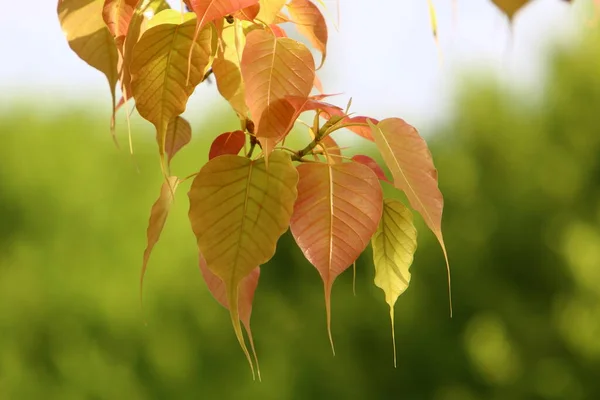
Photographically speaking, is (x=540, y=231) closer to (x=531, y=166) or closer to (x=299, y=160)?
(x=531, y=166)

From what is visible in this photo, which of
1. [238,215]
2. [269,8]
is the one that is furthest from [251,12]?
[238,215]

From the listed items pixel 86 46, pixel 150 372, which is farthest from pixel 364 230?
pixel 150 372

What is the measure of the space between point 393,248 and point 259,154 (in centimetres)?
14

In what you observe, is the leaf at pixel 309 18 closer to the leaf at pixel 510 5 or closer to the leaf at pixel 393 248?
the leaf at pixel 393 248

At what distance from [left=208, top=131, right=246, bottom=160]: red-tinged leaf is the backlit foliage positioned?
0.06 feet

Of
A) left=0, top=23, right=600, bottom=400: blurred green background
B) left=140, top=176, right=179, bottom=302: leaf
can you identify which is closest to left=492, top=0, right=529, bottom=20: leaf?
left=140, top=176, right=179, bottom=302: leaf

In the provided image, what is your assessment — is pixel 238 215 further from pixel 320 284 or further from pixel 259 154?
pixel 320 284

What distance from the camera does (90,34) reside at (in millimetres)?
638

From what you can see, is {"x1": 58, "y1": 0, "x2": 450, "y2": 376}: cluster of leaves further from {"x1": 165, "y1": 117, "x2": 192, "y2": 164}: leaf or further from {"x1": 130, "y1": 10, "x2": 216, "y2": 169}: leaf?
{"x1": 165, "y1": 117, "x2": 192, "y2": 164}: leaf

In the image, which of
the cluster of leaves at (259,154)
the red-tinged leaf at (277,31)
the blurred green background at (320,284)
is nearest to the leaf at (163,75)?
the cluster of leaves at (259,154)

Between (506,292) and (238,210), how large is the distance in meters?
7.42

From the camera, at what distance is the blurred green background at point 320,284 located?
6977 millimetres

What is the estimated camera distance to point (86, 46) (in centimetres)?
63

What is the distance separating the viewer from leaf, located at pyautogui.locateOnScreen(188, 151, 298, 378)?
534mm
